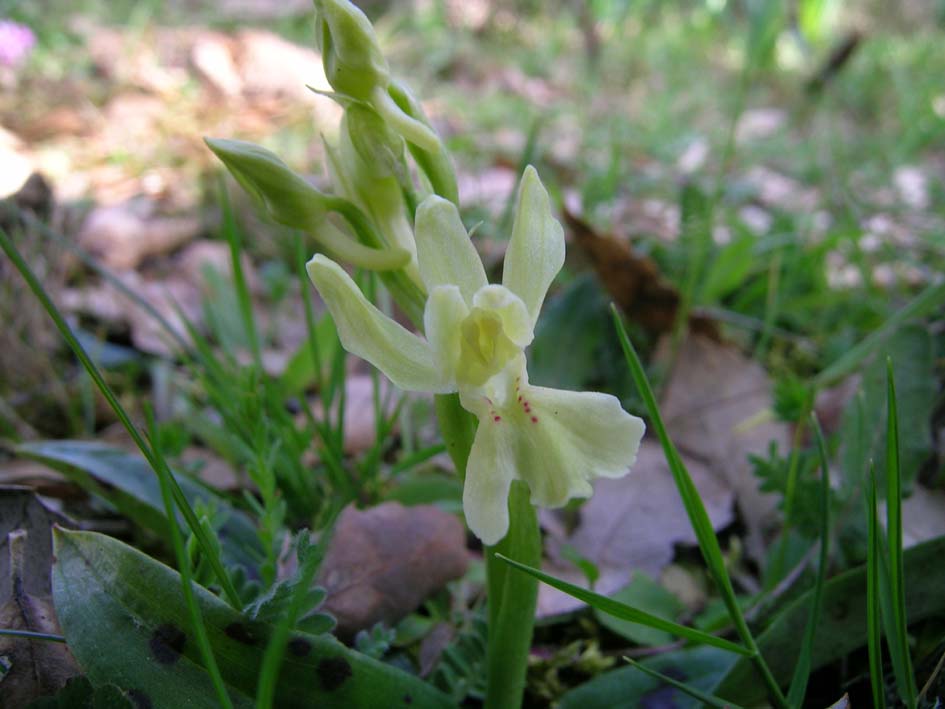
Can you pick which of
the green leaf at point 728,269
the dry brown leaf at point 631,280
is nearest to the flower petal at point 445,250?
the dry brown leaf at point 631,280

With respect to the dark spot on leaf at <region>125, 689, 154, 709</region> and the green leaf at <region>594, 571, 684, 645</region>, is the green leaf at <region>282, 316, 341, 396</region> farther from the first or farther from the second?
the dark spot on leaf at <region>125, 689, 154, 709</region>

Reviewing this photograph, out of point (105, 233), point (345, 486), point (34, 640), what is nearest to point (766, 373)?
point (345, 486)

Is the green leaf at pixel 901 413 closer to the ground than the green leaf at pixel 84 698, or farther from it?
farther from it

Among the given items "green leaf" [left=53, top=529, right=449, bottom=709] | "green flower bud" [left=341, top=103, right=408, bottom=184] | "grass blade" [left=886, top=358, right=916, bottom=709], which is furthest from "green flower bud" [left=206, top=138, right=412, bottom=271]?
"grass blade" [left=886, top=358, right=916, bottom=709]

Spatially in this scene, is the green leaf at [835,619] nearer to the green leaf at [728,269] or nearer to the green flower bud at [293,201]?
the green flower bud at [293,201]

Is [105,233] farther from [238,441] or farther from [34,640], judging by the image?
[34,640]

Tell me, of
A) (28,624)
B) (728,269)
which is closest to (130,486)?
(28,624)

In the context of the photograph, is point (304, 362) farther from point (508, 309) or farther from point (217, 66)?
point (217, 66)
